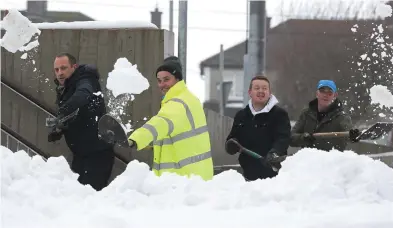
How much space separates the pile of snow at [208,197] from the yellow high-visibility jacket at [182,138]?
530mm

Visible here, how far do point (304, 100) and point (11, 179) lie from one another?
1108 inches

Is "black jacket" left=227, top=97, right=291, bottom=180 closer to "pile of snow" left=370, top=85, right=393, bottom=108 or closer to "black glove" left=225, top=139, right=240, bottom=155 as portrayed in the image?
"black glove" left=225, top=139, right=240, bottom=155

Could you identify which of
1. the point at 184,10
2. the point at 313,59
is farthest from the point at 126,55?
the point at 313,59

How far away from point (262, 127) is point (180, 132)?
3.34ft

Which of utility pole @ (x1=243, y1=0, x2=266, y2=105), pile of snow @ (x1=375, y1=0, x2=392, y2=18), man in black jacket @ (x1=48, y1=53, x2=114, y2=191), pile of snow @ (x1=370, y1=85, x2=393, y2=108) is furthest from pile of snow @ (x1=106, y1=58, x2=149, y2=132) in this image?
pile of snow @ (x1=375, y1=0, x2=392, y2=18)

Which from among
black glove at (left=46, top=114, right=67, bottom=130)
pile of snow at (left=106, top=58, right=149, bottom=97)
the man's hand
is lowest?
black glove at (left=46, top=114, right=67, bottom=130)

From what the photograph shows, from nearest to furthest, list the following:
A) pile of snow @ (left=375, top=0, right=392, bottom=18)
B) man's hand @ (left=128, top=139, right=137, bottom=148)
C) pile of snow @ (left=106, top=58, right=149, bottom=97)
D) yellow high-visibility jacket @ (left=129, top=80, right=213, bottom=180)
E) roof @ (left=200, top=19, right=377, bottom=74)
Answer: man's hand @ (left=128, top=139, right=137, bottom=148) < yellow high-visibility jacket @ (left=129, top=80, right=213, bottom=180) < pile of snow @ (left=106, top=58, right=149, bottom=97) < pile of snow @ (left=375, top=0, right=392, bottom=18) < roof @ (left=200, top=19, right=377, bottom=74)

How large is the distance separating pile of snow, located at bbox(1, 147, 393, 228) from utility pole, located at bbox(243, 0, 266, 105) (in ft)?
19.9

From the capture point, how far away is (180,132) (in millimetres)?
4020

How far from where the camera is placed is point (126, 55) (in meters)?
6.23

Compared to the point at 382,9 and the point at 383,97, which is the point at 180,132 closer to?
the point at 383,97

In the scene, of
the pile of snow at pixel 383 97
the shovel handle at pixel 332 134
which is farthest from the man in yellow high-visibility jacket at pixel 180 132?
the pile of snow at pixel 383 97

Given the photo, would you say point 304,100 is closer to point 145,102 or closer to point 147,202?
point 145,102

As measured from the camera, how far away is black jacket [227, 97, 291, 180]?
4785mm
